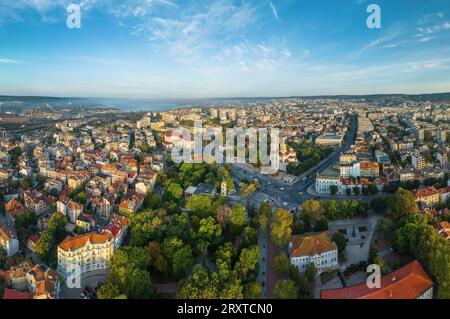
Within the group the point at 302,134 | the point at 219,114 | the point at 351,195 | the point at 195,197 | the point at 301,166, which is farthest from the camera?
the point at 219,114

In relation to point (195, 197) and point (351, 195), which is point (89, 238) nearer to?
point (195, 197)

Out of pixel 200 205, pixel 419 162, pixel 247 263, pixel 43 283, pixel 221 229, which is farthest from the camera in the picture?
pixel 419 162

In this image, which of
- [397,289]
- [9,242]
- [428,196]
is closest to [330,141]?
[428,196]

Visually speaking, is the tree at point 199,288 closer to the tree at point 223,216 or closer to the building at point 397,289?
the building at point 397,289

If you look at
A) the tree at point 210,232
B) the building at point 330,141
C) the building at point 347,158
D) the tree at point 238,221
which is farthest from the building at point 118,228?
the building at point 330,141

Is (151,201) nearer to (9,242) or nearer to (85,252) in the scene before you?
(85,252)

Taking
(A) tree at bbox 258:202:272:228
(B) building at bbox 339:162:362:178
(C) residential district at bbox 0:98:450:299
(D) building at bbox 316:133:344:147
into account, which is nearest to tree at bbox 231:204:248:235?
(C) residential district at bbox 0:98:450:299
